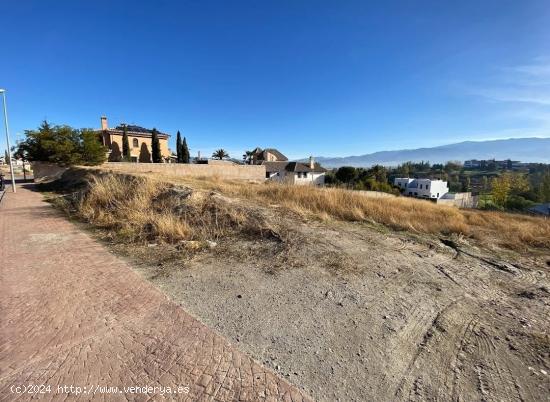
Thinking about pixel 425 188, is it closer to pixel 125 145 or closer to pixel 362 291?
pixel 125 145

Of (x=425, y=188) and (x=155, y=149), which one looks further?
(x=425, y=188)

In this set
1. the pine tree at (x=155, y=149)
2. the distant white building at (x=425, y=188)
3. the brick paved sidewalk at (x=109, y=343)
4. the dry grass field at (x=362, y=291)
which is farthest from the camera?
the distant white building at (x=425, y=188)

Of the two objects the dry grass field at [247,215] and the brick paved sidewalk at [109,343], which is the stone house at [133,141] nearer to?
the dry grass field at [247,215]

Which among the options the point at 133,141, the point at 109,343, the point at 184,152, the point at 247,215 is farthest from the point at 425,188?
the point at 109,343

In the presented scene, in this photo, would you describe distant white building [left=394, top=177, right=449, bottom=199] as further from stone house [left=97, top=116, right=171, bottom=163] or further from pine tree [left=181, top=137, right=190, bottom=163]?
stone house [left=97, top=116, right=171, bottom=163]

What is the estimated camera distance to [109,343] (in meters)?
2.62

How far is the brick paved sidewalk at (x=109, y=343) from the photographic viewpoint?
7.04 ft

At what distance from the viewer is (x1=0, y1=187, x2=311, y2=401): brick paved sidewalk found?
215 centimetres

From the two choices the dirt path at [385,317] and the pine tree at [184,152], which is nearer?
the dirt path at [385,317]

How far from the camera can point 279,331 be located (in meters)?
2.84

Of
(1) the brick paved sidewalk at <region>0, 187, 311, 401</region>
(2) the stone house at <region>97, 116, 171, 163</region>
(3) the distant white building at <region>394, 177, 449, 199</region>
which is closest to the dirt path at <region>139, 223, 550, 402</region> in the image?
(1) the brick paved sidewalk at <region>0, 187, 311, 401</region>

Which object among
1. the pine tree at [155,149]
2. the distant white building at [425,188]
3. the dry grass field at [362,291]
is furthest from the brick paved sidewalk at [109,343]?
the distant white building at [425,188]

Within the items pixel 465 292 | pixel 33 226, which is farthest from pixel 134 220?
pixel 465 292

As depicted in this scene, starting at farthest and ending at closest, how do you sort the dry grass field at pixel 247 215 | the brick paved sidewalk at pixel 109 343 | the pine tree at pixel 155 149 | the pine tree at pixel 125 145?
the pine tree at pixel 155 149 < the pine tree at pixel 125 145 < the dry grass field at pixel 247 215 < the brick paved sidewalk at pixel 109 343
